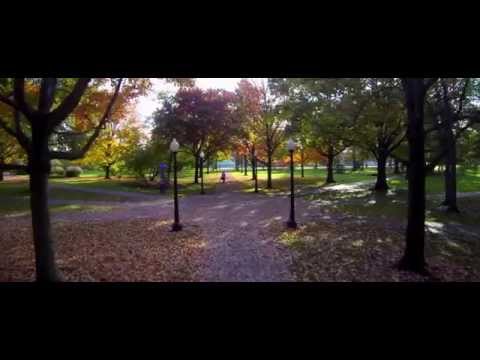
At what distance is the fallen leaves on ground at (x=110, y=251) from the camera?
188 inches

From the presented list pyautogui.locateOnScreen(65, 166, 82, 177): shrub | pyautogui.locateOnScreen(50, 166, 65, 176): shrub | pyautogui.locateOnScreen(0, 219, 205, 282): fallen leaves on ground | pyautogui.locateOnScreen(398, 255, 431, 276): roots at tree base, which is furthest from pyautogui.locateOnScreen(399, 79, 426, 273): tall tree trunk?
pyautogui.locateOnScreen(50, 166, 65, 176): shrub

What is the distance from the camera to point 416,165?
453 cm

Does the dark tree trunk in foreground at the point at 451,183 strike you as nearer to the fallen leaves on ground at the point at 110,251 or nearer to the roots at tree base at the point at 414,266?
the roots at tree base at the point at 414,266

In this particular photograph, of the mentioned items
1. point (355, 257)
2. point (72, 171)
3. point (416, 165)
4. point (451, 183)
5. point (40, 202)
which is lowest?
point (355, 257)

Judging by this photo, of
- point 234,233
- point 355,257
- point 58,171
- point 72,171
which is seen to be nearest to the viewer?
point 355,257

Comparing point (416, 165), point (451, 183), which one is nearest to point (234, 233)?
point (416, 165)

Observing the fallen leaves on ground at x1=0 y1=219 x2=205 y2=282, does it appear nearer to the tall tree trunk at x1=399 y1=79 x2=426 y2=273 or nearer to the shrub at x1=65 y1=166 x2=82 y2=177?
the tall tree trunk at x1=399 y1=79 x2=426 y2=273

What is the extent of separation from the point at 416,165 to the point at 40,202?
20.4ft

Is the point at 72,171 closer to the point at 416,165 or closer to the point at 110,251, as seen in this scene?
the point at 110,251

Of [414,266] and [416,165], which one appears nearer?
[416,165]

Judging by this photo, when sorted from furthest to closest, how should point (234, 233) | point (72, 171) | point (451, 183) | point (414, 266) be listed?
point (72, 171)
point (451, 183)
point (234, 233)
point (414, 266)
